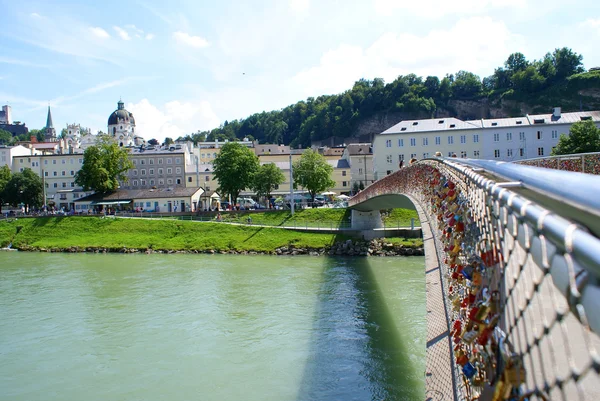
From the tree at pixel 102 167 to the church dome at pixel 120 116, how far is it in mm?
54769

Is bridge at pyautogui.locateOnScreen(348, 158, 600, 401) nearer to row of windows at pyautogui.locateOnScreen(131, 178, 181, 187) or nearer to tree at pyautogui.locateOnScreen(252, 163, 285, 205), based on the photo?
tree at pyautogui.locateOnScreen(252, 163, 285, 205)

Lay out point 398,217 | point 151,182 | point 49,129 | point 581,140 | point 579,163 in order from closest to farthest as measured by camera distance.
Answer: point 579,163, point 581,140, point 398,217, point 151,182, point 49,129

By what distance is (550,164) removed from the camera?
1263cm

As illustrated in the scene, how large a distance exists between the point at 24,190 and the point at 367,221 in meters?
45.5

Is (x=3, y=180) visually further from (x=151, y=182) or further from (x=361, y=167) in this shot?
(x=361, y=167)

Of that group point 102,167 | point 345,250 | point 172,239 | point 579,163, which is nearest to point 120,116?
point 102,167

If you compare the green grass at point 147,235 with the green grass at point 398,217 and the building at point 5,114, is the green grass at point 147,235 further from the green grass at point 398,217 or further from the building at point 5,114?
the building at point 5,114

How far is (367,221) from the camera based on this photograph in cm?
3859

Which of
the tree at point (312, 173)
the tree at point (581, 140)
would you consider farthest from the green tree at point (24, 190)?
the tree at point (581, 140)

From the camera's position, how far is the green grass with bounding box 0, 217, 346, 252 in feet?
122

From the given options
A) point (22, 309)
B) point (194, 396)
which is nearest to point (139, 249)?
point (22, 309)

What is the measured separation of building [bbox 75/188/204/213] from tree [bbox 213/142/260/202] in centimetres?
435

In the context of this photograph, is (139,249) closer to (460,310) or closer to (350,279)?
(350,279)

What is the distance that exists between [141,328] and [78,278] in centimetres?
1155
